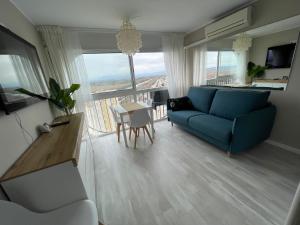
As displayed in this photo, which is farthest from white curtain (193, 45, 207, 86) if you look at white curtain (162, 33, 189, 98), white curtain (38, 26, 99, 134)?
white curtain (38, 26, 99, 134)

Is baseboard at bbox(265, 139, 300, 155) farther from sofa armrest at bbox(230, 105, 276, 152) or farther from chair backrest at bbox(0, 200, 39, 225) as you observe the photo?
chair backrest at bbox(0, 200, 39, 225)

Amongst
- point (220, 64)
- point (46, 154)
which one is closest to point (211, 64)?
point (220, 64)

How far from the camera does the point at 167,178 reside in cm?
186

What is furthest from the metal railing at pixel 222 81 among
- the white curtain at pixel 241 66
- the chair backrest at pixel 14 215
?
the chair backrest at pixel 14 215

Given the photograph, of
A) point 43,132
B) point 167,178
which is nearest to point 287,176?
point 167,178

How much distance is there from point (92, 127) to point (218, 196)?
2755mm

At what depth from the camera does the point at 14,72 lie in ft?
4.23

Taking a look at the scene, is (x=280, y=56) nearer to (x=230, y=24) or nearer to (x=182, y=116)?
(x=230, y=24)

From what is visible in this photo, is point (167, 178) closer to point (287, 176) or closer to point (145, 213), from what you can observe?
point (145, 213)

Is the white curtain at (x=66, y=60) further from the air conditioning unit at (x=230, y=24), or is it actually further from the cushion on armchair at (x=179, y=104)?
the air conditioning unit at (x=230, y=24)

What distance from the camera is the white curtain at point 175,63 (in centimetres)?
362

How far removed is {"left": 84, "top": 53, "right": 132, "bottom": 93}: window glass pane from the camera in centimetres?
311

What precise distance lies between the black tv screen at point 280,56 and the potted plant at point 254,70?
0.10 m

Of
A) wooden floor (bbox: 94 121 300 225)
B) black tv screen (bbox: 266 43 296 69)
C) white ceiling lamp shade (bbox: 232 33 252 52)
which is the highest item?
white ceiling lamp shade (bbox: 232 33 252 52)
